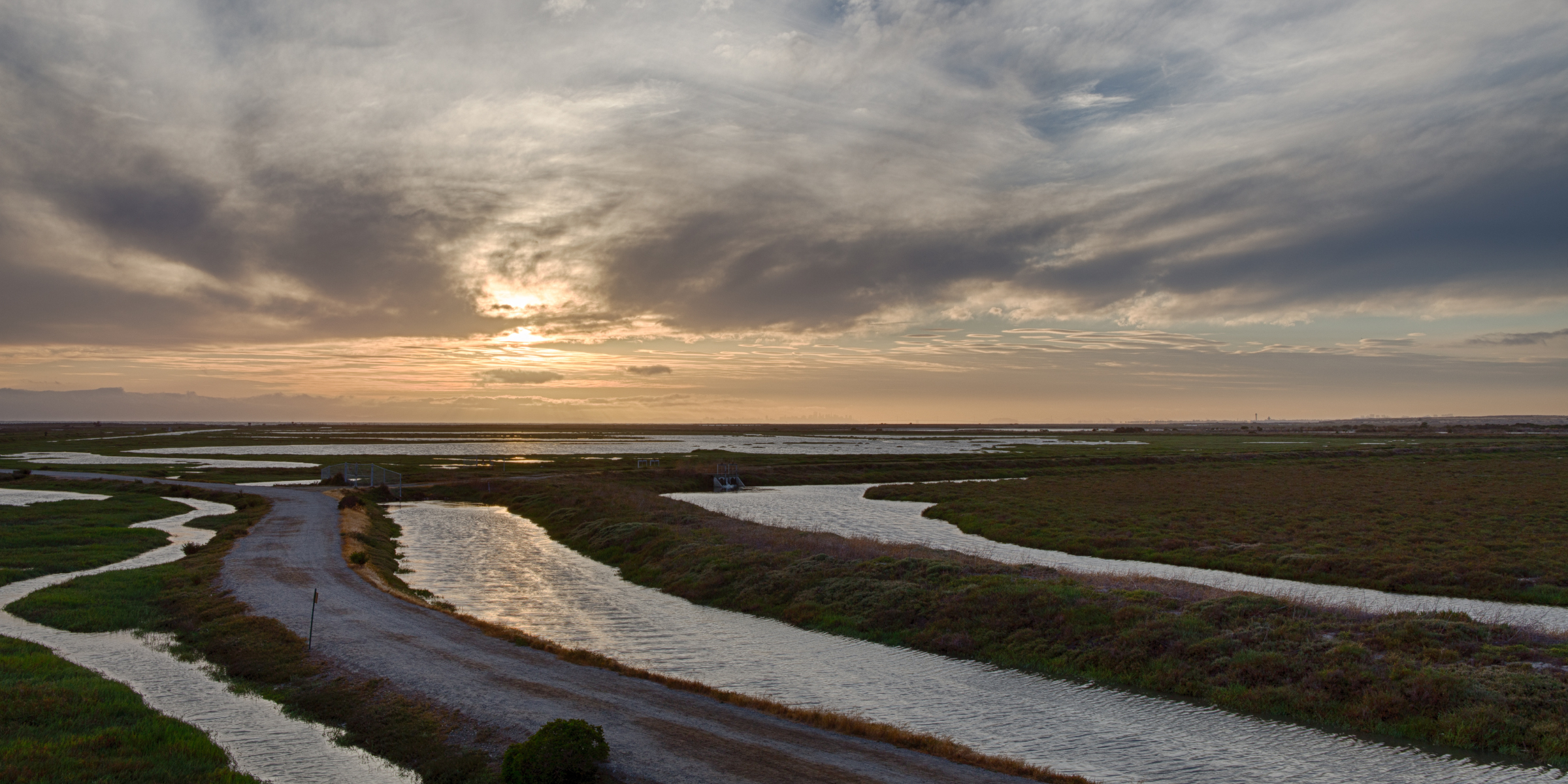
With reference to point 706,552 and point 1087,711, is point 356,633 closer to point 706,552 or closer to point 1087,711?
point 706,552

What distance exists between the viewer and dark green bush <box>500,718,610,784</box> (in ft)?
49.6

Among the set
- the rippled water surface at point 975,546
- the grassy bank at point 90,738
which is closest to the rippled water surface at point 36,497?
the rippled water surface at point 975,546

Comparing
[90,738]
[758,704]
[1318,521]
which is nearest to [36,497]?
[90,738]

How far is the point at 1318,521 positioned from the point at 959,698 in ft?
152

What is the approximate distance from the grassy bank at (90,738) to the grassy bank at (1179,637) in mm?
20581

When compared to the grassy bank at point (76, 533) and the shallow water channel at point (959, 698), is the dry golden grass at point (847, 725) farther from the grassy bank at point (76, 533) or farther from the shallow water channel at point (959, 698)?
the grassy bank at point (76, 533)

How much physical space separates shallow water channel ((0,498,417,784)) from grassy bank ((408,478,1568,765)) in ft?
59.0

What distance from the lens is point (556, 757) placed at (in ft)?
49.8

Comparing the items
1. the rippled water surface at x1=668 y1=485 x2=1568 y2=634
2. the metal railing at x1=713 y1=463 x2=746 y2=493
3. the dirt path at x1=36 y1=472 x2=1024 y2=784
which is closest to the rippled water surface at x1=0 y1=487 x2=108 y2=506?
the dirt path at x1=36 y1=472 x2=1024 y2=784

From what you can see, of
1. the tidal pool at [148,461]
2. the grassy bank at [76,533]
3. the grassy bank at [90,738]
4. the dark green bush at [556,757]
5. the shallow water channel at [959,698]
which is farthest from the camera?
the tidal pool at [148,461]

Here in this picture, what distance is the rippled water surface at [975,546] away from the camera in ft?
104

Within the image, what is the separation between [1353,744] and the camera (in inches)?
736

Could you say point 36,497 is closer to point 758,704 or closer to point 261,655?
point 261,655

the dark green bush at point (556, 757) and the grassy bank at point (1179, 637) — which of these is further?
the grassy bank at point (1179, 637)
